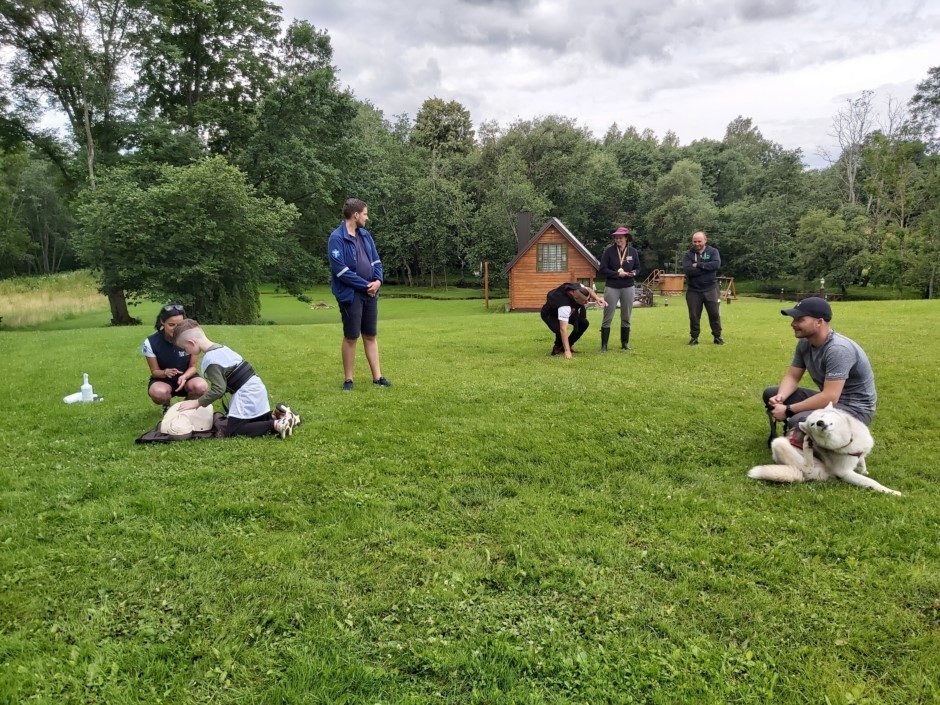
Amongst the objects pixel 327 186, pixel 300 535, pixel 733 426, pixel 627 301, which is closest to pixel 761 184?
pixel 327 186

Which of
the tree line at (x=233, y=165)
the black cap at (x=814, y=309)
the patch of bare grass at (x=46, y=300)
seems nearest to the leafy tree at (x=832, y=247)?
the tree line at (x=233, y=165)

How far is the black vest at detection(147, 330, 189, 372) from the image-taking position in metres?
5.98

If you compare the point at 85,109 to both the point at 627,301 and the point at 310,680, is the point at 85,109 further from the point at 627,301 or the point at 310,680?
the point at 310,680

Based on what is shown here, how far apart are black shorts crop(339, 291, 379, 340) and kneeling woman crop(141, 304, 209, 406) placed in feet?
5.85

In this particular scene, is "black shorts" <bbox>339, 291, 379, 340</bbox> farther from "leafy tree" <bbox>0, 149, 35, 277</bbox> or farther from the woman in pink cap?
"leafy tree" <bbox>0, 149, 35, 277</bbox>

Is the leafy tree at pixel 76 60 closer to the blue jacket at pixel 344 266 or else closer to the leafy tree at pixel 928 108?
the blue jacket at pixel 344 266

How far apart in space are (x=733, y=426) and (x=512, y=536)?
3184 mm

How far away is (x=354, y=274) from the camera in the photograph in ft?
22.4

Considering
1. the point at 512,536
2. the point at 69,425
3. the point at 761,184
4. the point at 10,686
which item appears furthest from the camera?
the point at 761,184

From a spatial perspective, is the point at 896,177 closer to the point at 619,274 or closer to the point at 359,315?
the point at 619,274

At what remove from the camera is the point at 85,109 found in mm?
22719

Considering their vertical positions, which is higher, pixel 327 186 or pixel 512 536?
pixel 327 186

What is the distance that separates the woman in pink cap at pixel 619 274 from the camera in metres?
9.52

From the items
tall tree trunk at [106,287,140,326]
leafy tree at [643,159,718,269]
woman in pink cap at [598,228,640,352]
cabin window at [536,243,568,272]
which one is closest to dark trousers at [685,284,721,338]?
woman in pink cap at [598,228,640,352]
